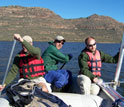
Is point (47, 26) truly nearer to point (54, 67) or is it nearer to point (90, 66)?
point (54, 67)

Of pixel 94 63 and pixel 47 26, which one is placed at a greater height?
pixel 47 26

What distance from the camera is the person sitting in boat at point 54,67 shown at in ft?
11.4

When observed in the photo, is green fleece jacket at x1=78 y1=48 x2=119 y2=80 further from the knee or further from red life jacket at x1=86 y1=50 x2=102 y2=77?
the knee

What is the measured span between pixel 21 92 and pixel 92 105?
111cm

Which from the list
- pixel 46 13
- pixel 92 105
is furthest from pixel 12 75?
pixel 46 13

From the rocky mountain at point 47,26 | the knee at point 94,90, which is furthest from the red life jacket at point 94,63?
the rocky mountain at point 47,26

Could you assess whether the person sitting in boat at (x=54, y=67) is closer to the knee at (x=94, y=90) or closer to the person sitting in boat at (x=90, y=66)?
the person sitting in boat at (x=90, y=66)

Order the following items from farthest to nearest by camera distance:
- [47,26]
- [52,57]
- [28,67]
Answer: [47,26] < [52,57] < [28,67]

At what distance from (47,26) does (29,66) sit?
126 metres

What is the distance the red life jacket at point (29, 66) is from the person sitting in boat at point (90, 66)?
2.47ft

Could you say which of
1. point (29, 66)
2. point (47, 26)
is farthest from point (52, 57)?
point (47, 26)

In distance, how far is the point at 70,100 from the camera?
286 cm

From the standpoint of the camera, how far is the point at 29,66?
3.26 m

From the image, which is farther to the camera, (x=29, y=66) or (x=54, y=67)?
(x=54, y=67)
